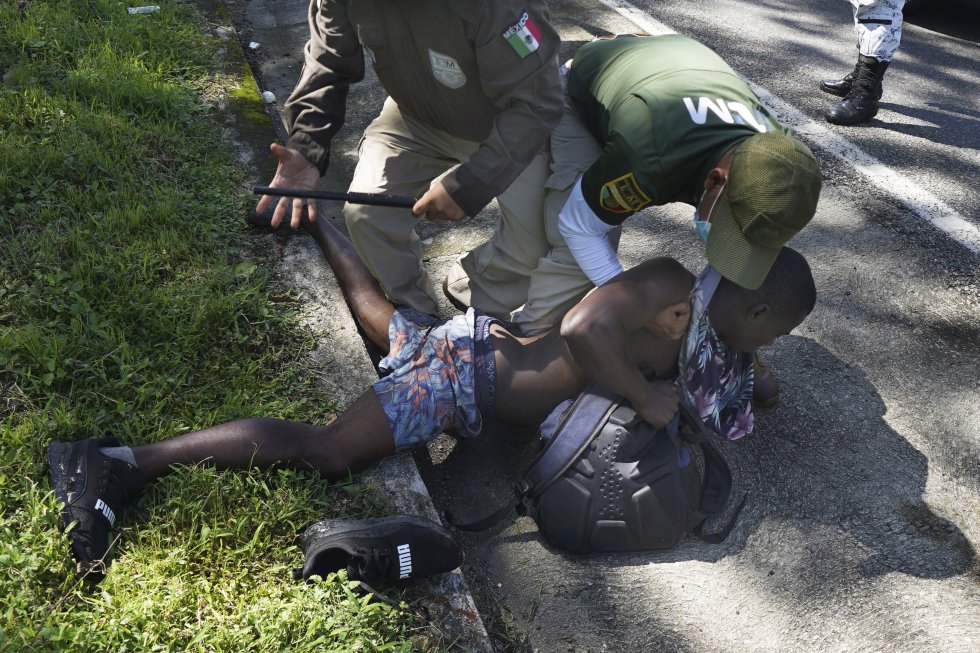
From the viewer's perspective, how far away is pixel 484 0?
8.14ft

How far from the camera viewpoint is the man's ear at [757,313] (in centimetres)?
245

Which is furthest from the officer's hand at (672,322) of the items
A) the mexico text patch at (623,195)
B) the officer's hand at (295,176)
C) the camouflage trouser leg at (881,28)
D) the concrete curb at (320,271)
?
the camouflage trouser leg at (881,28)

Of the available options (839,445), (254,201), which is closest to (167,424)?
(254,201)

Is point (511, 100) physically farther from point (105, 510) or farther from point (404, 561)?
point (105, 510)

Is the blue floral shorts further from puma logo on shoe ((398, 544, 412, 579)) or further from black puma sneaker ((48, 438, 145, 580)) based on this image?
black puma sneaker ((48, 438, 145, 580))

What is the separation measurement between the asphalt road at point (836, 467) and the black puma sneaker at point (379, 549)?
0.30m

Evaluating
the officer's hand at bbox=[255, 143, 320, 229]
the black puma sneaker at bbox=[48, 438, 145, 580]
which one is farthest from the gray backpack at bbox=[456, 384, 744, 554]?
the officer's hand at bbox=[255, 143, 320, 229]

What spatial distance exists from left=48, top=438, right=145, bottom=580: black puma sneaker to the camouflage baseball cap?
64.5 inches

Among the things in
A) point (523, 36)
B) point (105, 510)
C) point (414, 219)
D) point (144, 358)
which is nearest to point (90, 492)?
point (105, 510)

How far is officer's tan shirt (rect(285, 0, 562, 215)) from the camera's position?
254 cm

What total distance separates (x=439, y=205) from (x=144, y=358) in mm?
1013

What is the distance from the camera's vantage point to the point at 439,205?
2.65 meters

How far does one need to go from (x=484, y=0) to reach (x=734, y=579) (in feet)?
5.91

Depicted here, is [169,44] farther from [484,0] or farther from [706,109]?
[706,109]
